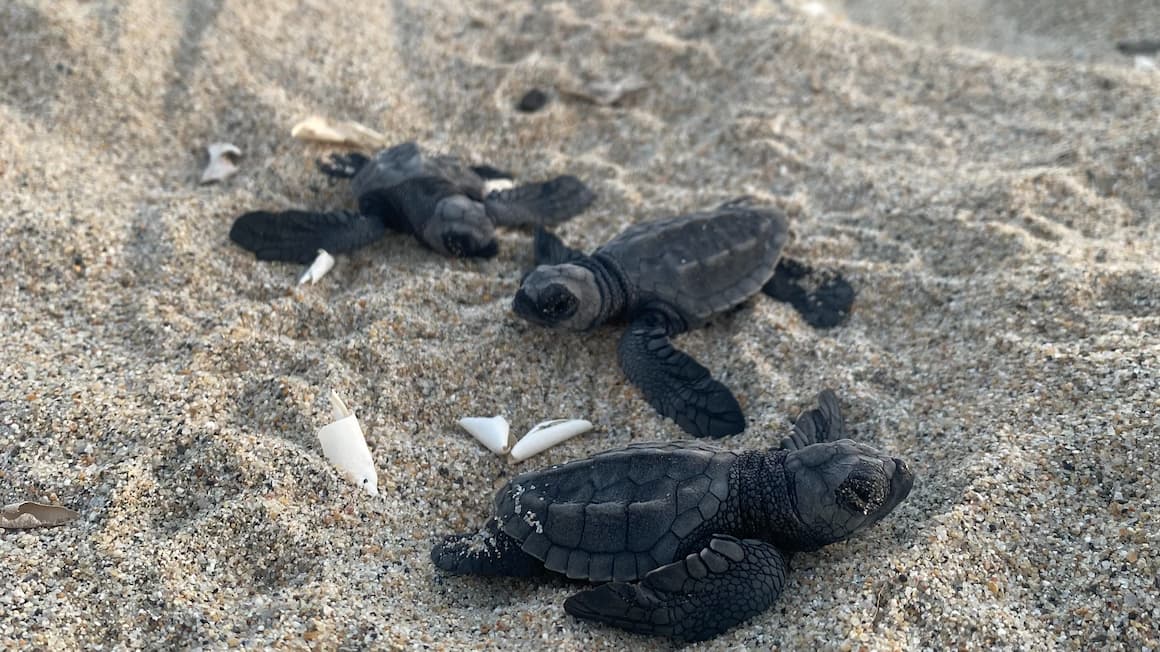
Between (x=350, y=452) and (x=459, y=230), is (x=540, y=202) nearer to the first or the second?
(x=459, y=230)

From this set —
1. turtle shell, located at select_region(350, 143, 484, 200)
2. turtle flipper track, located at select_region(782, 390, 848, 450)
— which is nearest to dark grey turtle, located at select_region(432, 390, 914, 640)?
turtle flipper track, located at select_region(782, 390, 848, 450)

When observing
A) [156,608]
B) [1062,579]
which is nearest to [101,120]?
[156,608]

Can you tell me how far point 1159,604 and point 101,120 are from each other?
13.8 ft

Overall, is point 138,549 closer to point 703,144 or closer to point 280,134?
point 280,134

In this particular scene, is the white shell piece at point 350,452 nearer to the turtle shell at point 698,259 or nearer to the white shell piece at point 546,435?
the white shell piece at point 546,435

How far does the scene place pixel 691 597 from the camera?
78.7 inches

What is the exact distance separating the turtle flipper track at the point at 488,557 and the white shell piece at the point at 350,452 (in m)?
0.34

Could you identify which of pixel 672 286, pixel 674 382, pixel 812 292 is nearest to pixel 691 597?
pixel 674 382

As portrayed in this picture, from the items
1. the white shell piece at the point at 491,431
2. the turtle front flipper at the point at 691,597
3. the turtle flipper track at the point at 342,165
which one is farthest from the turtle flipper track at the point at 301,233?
the turtle front flipper at the point at 691,597

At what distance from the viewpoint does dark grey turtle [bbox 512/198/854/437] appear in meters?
Answer: 2.84

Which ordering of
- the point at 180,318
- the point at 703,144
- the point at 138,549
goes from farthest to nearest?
the point at 703,144 < the point at 180,318 < the point at 138,549

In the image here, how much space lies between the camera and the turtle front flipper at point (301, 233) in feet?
10.5

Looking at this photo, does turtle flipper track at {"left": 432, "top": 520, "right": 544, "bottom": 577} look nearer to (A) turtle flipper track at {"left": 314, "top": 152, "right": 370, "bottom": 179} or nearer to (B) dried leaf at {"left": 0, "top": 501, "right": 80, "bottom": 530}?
(B) dried leaf at {"left": 0, "top": 501, "right": 80, "bottom": 530}

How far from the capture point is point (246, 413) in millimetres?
2537
